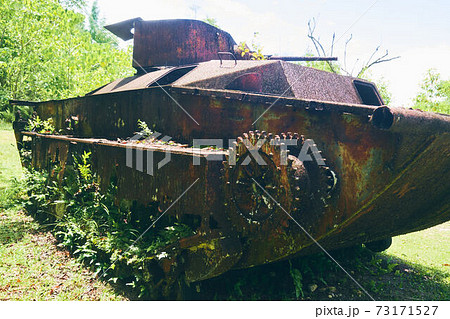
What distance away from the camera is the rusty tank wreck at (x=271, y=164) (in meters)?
3.12

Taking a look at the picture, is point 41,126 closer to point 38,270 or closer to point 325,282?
point 38,270

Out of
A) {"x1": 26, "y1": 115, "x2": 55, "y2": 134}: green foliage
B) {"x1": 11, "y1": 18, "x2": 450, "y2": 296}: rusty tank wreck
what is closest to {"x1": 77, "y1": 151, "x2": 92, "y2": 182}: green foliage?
{"x1": 11, "y1": 18, "x2": 450, "y2": 296}: rusty tank wreck

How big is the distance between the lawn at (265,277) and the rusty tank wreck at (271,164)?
25.6 inches

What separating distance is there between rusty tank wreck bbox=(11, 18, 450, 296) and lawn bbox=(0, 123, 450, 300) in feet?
2.13

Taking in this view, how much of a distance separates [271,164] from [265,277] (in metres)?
1.75

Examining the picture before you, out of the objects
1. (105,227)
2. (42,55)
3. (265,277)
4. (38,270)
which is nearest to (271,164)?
(265,277)

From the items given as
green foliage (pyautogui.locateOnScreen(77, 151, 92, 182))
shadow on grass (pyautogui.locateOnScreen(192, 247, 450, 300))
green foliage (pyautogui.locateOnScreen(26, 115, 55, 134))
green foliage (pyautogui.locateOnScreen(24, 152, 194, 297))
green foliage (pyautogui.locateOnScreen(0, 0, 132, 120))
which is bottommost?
shadow on grass (pyautogui.locateOnScreen(192, 247, 450, 300))

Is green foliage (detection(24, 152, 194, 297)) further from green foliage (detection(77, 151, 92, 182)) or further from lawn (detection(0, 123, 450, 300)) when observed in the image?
lawn (detection(0, 123, 450, 300))

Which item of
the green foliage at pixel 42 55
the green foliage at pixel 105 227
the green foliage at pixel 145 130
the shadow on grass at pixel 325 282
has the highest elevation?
the green foliage at pixel 42 55

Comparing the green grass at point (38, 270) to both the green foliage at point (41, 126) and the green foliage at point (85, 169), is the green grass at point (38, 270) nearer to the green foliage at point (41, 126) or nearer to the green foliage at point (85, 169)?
the green foliage at point (85, 169)

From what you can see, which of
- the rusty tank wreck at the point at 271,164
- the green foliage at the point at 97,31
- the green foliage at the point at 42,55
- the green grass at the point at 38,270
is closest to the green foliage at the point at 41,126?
the green grass at the point at 38,270

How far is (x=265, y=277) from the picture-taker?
4.33 metres

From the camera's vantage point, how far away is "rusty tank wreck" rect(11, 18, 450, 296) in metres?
3.12

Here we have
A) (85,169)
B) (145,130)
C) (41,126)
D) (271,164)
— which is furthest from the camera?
(41,126)
